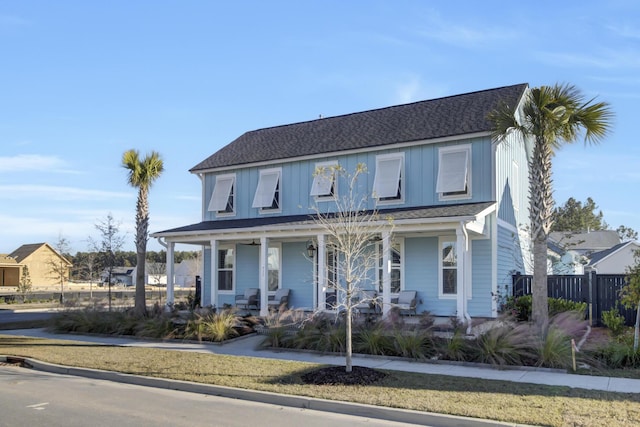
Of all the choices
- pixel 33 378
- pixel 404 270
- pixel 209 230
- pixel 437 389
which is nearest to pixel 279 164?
pixel 209 230

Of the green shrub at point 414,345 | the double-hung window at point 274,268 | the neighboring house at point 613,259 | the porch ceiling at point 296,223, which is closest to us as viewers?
the green shrub at point 414,345

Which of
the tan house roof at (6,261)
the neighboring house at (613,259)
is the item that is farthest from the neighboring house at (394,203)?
the tan house roof at (6,261)

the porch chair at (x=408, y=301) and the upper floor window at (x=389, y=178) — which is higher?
the upper floor window at (x=389, y=178)

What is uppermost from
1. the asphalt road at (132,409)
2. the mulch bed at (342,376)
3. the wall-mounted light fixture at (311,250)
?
the wall-mounted light fixture at (311,250)

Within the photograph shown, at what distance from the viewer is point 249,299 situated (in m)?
20.2

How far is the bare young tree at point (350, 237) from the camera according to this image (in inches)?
410

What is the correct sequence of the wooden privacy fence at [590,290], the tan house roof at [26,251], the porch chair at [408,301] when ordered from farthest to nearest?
the tan house roof at [26,251] < the wooden privacy fence at [590,290] < the porch chair at [408,301]

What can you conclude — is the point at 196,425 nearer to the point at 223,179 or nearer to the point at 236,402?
the point at 236,402

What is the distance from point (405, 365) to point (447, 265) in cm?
654

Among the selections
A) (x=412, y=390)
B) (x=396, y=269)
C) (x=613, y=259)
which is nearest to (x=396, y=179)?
(x=396, y=269)

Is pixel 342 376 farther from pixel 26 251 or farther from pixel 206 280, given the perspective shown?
pixel 26 251

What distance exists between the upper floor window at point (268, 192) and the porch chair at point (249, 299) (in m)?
3.05

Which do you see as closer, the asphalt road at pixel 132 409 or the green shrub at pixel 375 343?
the asphalt road at pixel 132 409

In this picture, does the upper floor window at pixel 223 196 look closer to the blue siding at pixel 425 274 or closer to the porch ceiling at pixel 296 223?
the porch ceiling at pixel 296 223
